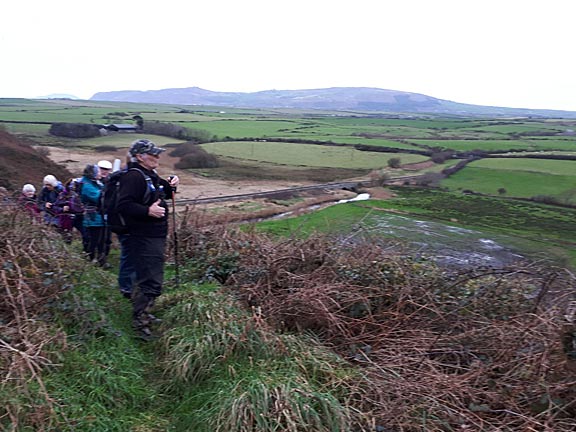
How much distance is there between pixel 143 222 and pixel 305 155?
41.7 meters

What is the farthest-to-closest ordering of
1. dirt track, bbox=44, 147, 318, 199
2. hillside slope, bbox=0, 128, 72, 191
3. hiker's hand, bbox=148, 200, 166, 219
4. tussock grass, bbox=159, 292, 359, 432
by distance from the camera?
dirt track, bbox=44, 147, 318, 199 → hillside slope, bbox=0, 128, 72, 191 → hiker's hand, bbox=148, 200, 166, 219 → tussock grass, bbox=159, 292, 359, 432

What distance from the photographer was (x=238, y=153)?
146ft

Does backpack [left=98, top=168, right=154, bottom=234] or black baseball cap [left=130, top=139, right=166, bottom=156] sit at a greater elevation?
black baseball cap [left=130, top=139, right=166, bottom=156]

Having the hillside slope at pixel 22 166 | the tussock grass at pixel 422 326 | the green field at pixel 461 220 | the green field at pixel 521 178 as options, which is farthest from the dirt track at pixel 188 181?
the tussock grass at pixel 422 326

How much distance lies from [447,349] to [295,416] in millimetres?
1896

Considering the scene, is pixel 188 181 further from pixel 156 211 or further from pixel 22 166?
pixel 156 211

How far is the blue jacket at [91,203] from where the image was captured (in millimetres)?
7160

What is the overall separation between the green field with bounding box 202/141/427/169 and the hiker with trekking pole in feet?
119

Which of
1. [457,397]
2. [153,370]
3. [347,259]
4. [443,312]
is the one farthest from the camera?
[347,259]

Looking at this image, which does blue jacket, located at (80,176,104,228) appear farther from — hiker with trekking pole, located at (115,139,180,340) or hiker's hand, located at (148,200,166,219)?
hiker's hand, located at (148,200,166,219)

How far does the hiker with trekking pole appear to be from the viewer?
4945 millimetres

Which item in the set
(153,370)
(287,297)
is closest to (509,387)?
(287,297)

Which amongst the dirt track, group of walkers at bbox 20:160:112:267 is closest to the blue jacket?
group of walkers at bbox 20:160:112:267

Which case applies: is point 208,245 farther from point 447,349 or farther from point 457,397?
point 457,397
